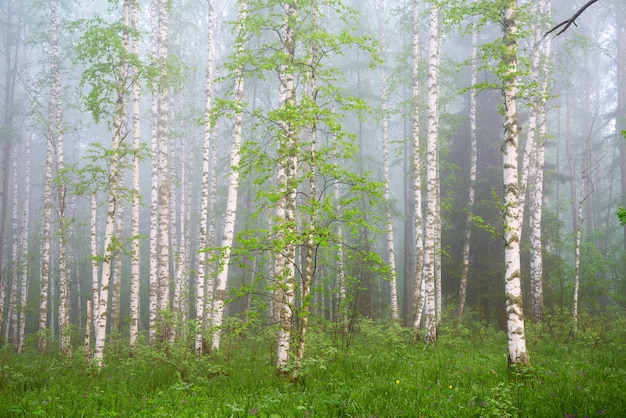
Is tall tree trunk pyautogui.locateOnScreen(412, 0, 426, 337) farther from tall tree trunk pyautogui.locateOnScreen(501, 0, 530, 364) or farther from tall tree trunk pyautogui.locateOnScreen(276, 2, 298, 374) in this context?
tall tree trunk pyautogui.locateOnScreen(276, 2, 298, 374)

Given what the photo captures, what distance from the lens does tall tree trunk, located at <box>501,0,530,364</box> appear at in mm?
6961

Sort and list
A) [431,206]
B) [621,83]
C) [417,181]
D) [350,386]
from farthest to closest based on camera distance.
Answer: [621,83]
[417,181]
[431,206]
[350,386]

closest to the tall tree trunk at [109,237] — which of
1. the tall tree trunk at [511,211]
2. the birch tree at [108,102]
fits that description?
the birch tree at [108,102]

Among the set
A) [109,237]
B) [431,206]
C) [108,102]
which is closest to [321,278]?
[431,206]

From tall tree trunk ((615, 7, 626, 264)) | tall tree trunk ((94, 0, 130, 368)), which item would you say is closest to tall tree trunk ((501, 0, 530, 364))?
tall tree trunk ((94, 0, 130, 368))

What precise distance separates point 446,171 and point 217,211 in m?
11.4

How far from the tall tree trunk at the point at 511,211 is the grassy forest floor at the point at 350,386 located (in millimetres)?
540

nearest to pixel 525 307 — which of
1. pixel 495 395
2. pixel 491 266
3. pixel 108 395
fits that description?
pixel 491 266

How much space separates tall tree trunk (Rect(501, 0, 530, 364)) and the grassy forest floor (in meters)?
0.54

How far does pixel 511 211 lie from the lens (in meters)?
7.23

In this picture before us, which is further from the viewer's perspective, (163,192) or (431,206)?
(163,192)

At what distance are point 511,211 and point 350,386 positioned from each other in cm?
412

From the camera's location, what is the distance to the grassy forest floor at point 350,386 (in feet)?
16.8

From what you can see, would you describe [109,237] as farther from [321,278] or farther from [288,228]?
[321,278]
